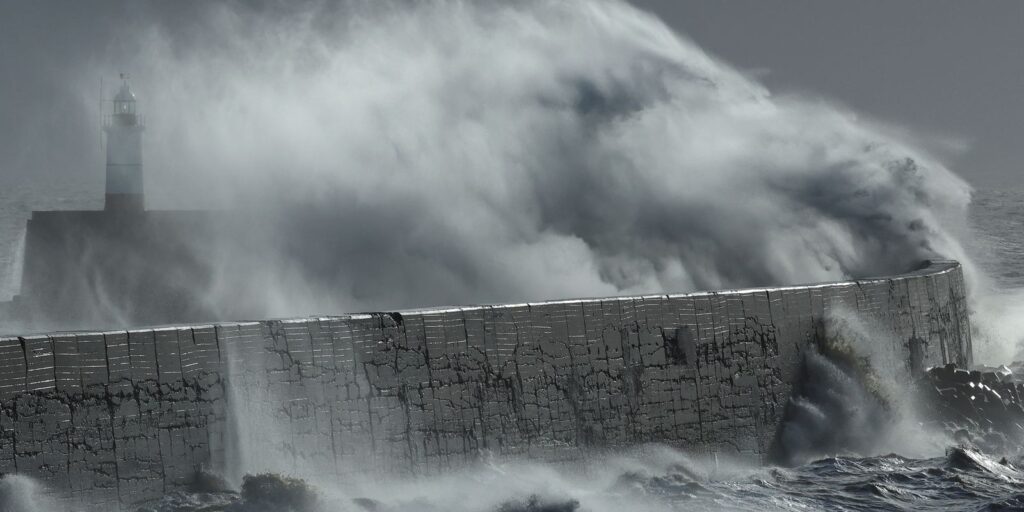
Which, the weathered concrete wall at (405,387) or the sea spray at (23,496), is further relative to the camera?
the weathered concrete wall at (405,387)

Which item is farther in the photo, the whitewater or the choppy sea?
the whitewater

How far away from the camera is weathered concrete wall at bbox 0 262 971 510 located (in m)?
6.48

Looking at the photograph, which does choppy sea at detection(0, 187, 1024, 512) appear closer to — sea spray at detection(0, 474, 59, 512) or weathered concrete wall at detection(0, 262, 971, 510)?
sea spray at detection(0, 474, 59, 512)

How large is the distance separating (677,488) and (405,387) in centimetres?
185

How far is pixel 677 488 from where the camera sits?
838 centimetres

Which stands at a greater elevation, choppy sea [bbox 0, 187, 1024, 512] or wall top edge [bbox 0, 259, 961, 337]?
wall top edge [bbox 0, 259, 961, 337]

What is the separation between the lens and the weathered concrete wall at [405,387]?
6.48 m

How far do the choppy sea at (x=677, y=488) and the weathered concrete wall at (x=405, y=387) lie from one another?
0.44 ft

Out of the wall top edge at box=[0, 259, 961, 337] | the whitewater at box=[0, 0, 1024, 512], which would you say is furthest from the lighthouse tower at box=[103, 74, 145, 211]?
the wall top edge at box=[0, 259, 961, 337]

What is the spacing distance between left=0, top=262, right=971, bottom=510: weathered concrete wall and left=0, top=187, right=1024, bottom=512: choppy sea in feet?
0.44

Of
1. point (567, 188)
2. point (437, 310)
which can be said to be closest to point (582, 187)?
point (567, 188)

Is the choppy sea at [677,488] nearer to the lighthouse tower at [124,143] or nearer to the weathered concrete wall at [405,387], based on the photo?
the weathered concrete wall at [405,387]

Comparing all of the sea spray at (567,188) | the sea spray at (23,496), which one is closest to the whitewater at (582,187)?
the sea spray at (567,188)

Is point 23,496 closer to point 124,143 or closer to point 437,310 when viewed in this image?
point 437,310
